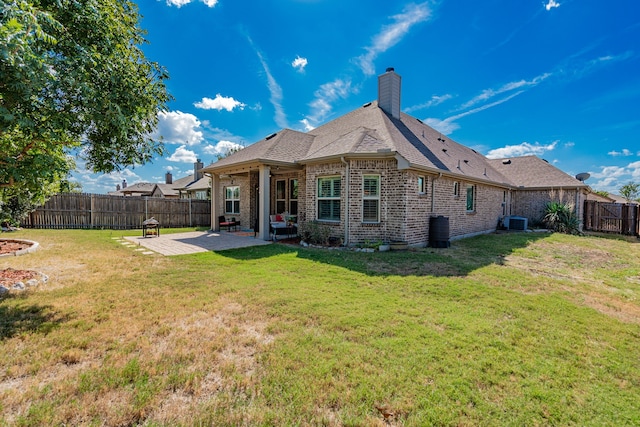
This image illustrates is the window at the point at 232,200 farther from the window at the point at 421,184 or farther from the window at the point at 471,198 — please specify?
the window at the point at 471,198

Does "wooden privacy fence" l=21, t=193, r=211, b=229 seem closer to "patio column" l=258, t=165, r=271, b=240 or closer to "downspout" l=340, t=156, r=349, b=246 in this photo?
"patio column" l=258, t=165, r=271, b=240

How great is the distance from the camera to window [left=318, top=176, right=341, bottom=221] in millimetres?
9953

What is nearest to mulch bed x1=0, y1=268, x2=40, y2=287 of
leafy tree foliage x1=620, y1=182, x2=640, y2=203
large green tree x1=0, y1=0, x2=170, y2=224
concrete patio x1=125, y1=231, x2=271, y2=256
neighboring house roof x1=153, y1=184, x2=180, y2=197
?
large green tree x1=0, y1=0, x2=170, y2=224

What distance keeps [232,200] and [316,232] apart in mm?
8484

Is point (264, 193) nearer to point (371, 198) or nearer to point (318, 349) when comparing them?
point (371, 198)

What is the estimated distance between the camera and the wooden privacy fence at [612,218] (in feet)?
49.5

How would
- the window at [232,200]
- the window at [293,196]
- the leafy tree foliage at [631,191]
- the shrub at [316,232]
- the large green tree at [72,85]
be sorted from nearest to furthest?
the large green tree at [72,85] < the shrub at [316,232] < the window at [293,196] < the window at [232,200] < the leafy tree foliage at [631,191]

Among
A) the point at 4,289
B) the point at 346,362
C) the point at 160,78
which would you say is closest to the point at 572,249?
the point at 346,362

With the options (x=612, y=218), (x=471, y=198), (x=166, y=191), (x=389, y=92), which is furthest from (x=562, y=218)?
(x=166, y=191)

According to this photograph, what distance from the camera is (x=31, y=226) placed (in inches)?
545

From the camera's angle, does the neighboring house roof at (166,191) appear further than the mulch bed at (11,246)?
Yes

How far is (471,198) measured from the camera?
13391mm

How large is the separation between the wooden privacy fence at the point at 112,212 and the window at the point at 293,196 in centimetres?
843

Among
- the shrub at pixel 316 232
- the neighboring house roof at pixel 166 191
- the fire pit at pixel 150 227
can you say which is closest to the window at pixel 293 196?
the shrub at pixel 316 232
